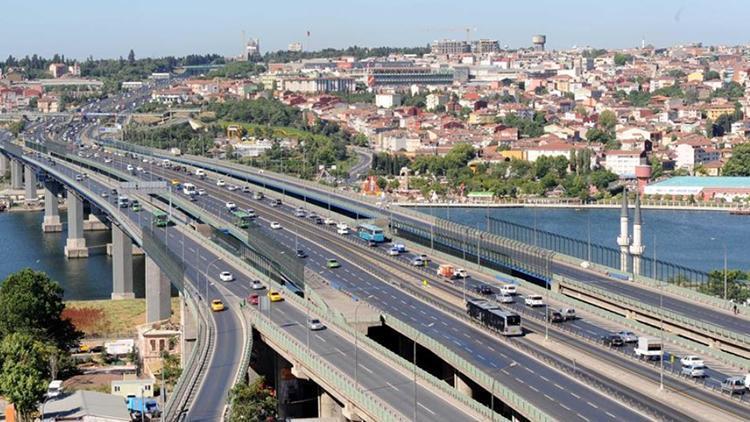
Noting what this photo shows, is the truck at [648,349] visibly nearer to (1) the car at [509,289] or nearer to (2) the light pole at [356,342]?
(2) the light pole at [356,342]

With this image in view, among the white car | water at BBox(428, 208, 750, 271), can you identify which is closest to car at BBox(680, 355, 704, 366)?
the white car

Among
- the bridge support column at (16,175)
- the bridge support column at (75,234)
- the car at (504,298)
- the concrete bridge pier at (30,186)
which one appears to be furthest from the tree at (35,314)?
the bridge support column at (16,175)

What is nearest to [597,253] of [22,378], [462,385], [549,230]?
[549,230]

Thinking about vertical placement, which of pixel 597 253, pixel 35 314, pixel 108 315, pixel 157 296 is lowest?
pixel 108 315

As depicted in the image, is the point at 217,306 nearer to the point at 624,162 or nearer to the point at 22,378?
the point at 22,378

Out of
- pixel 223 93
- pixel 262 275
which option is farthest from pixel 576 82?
pixel 262 275

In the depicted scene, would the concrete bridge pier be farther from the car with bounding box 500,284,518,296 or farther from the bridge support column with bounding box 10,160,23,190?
the car with bounding box 500,284,518,296
